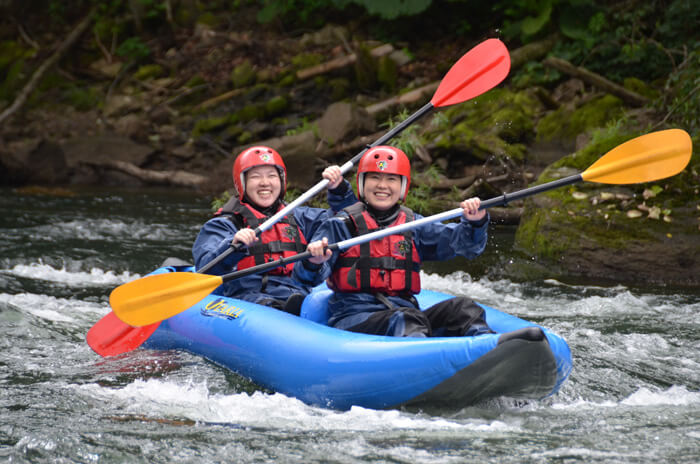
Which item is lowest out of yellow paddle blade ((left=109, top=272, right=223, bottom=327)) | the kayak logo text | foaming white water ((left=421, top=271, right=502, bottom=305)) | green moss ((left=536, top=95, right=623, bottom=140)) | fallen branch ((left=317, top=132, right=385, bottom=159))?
foaming white water ((left=421, top=271, right=502, bottom=305))

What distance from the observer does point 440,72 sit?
1141 centimetres

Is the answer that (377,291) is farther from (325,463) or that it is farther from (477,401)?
(325,463)

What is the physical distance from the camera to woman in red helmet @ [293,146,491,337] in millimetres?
3152

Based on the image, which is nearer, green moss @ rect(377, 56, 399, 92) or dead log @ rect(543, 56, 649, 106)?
dead log @ rect(543, 56, 649, 106)

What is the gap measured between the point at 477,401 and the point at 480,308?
46 centimetres

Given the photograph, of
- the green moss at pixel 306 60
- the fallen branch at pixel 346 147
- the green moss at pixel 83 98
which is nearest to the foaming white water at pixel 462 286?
the fallen branch at pixel 346 147

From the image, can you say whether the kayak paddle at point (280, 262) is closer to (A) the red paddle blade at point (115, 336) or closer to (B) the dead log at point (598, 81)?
(A) the red paddle blade at point (115, 336)

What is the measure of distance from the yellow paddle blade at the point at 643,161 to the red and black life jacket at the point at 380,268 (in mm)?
917

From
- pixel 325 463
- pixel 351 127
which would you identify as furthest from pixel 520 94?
pixel 325 463

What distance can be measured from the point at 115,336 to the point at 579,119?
634 centimetres

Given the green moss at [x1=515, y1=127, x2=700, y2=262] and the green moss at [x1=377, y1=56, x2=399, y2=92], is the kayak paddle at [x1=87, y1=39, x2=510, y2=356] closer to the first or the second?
the green moss at [x1=515, y1=127, x2=700, y2=262]

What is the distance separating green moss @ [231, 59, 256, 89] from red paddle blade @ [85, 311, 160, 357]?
9951mm

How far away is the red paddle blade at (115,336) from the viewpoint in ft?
12.3

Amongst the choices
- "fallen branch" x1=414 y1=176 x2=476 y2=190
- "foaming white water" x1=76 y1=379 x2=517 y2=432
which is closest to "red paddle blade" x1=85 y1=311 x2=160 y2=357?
"foaming white water" x1=76 y1=379 x2=517 y2=432
